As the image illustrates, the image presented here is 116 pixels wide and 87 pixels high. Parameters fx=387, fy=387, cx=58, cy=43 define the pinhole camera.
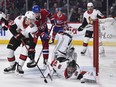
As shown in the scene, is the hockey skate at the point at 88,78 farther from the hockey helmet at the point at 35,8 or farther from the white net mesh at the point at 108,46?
the hockey helmet at the point at 35,8

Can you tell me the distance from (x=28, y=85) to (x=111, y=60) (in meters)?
2.00

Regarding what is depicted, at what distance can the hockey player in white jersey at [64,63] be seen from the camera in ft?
17.6

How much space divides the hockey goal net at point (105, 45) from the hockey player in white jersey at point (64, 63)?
380 millimetres

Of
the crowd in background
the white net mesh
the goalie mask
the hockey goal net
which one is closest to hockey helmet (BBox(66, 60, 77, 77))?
the goalie mask

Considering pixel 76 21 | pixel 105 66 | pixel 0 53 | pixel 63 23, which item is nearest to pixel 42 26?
pixel 105 66

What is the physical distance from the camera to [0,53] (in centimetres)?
843

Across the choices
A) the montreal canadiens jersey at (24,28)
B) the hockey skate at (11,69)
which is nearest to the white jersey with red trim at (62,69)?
the montreal canadiens jersey at (24,28)

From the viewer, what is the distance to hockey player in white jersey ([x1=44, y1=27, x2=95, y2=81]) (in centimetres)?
536

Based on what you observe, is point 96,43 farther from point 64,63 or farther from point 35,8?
point 35,8

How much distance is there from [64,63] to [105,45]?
1770mm

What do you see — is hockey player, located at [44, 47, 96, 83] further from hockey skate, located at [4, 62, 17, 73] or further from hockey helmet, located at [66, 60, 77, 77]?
hockey skate, located at [4, 62, 17, 73]

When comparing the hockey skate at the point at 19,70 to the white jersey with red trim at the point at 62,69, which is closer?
the white jersey with red trim at the point at 62,69

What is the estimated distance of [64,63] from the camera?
212 inches

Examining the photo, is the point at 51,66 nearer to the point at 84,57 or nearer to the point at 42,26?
the point at 42,26
